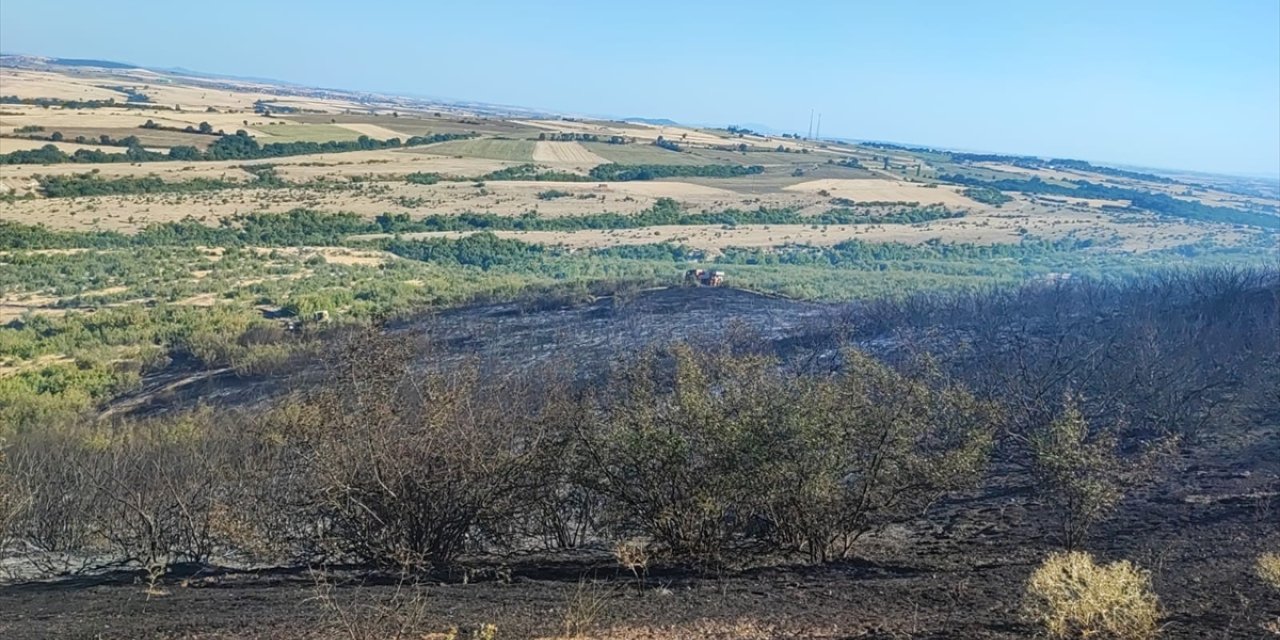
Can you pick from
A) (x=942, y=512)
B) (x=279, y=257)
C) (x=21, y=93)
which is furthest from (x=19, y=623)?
(x=21, y=93)

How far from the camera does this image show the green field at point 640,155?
101062 millimetres

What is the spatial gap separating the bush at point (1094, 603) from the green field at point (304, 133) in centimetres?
9414

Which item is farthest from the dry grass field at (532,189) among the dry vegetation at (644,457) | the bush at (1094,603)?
the bush at (1094,603)

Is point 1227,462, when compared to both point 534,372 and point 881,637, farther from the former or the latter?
point 534,372

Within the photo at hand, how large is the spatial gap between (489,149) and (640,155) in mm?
16931

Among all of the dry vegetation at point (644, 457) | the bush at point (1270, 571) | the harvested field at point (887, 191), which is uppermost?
the harvested field at point (887, 191)

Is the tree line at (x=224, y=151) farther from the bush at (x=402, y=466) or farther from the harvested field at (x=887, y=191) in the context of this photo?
the bush at (x=402, y=466)

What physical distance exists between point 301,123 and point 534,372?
101310mm

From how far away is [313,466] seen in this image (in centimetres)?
1175

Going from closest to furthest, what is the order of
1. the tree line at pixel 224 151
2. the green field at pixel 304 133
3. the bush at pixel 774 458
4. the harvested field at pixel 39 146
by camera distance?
the bush at pixel 774 458
the tree line at pixel 224 151
the harvested field at pixel 39 146
the green field at pixel 304 133

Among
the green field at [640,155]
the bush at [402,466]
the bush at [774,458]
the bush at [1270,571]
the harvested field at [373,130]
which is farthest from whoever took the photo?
the harvested field at [373,130]

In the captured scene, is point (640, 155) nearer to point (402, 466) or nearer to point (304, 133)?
point (304, 133)

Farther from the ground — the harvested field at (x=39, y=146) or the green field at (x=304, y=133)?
the green field at (x=304, y=133)

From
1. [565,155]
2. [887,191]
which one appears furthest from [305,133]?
[887,191]
